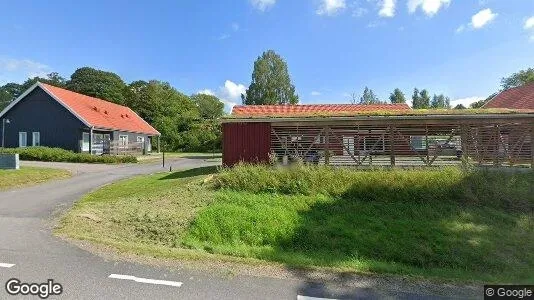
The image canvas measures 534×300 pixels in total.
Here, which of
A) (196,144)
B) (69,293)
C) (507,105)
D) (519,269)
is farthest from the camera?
(196,144)

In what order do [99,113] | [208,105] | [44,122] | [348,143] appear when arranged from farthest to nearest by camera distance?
[208,105] < [99,113] < [44,122] < [348,143]

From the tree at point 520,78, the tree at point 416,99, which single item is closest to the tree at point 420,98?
the tree at point 416,99

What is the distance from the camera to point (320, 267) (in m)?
5.71

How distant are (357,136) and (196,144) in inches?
1383

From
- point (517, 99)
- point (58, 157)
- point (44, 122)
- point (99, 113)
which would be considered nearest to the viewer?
point (58, 157)

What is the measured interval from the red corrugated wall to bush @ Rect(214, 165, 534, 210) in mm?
3176

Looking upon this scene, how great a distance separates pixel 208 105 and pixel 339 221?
68365 millimetres

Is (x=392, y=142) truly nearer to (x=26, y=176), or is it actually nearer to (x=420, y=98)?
(x=26, y=176)

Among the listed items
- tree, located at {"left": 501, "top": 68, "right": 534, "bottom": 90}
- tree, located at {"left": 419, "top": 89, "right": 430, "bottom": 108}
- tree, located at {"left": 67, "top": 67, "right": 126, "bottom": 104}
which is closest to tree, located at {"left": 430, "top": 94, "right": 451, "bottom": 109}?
tree, located at {"left": 419, "top": 89, "right": 430, "bottom": 108}

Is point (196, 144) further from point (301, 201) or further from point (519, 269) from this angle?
point (519, 269)

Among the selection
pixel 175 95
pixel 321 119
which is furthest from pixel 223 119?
pixel 175 95

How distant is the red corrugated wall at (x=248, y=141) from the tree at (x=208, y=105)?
2225 inches

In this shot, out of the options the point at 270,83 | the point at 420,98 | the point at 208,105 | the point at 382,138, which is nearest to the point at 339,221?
the point at 382,138

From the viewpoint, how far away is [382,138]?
15.0 metres
